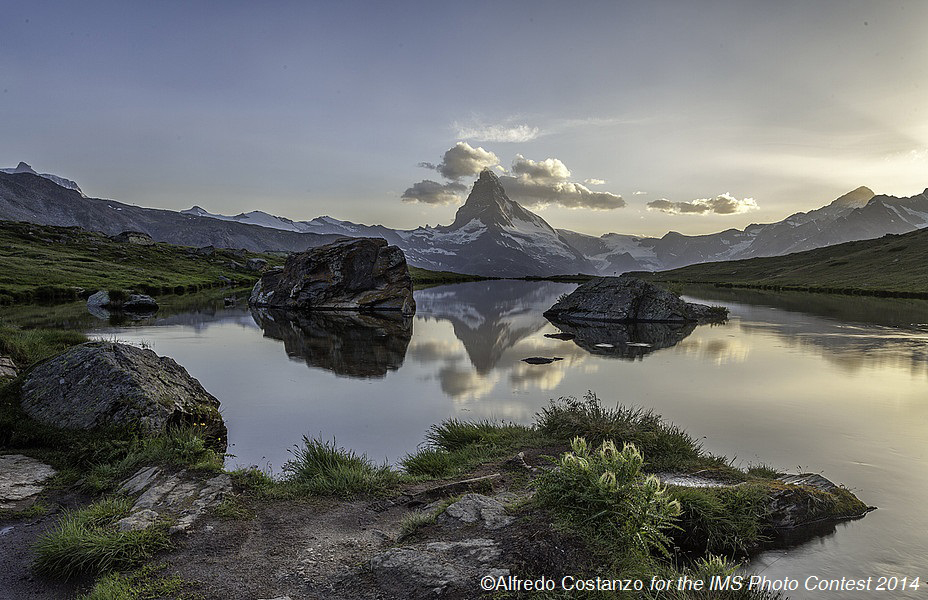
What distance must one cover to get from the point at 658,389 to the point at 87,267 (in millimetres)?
98903

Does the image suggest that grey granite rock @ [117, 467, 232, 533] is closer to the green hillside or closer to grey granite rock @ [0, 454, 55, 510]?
grey granite rock @ [0, 454, 55, 510]

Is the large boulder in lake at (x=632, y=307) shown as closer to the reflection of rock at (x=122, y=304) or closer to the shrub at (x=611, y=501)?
the shrub at (x=611, y=501)

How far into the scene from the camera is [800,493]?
9703 mm

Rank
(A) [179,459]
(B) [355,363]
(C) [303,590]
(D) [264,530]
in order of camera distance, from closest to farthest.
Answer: (C) [303,590] → (D) [264,530] → (A) [179,459] → (B) [355,363]

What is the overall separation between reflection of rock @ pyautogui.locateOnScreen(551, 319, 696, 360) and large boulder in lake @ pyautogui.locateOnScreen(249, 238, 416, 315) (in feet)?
73.0

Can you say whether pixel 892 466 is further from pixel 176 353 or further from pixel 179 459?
pixel 176 353

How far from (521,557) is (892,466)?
1169cm

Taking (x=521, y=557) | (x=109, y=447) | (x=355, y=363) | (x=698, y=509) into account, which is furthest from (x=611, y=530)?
(x=355, y=363)

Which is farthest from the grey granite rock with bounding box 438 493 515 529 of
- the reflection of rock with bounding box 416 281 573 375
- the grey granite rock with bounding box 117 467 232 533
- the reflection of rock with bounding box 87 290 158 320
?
the reflection of rock with bounding box 87 290 158 320

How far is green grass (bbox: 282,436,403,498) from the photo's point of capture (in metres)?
10.2

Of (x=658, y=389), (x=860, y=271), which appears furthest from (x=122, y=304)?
(x=860, y=271)

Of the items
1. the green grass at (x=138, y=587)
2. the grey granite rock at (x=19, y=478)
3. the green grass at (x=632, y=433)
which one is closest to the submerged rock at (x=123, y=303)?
the grey granite rock at (x=19, y=478)

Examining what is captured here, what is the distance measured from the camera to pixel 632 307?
158ft

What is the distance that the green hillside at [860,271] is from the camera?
99050 mm
